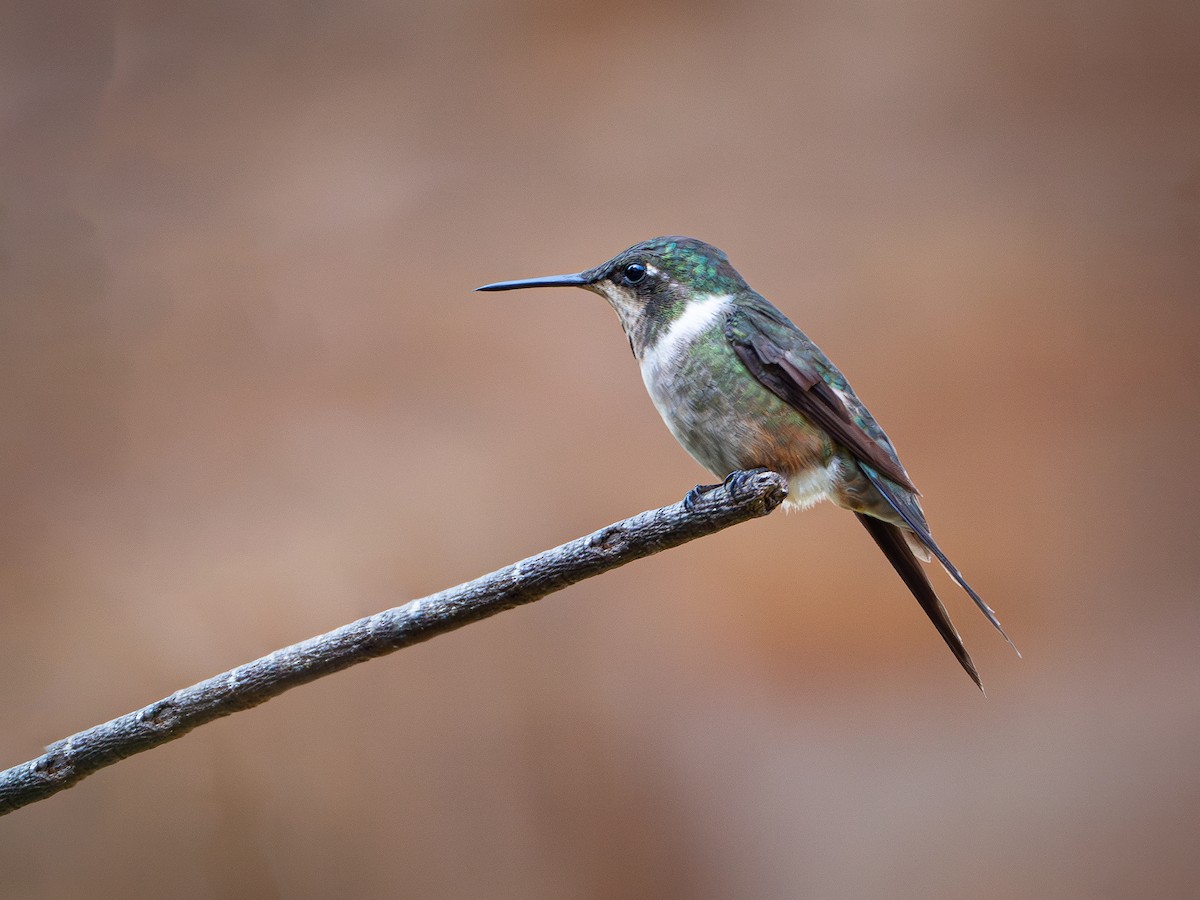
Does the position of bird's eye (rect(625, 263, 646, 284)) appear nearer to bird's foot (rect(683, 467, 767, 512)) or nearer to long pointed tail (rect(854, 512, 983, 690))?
bird's foot (rect(683, 467, 767, 512))

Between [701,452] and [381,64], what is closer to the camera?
[701,452]

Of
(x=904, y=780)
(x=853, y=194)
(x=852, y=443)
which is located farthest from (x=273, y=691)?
(x=853, y=194)

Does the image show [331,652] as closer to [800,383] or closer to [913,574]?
[800,383]

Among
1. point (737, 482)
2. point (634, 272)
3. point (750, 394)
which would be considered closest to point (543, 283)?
point (634, 272)

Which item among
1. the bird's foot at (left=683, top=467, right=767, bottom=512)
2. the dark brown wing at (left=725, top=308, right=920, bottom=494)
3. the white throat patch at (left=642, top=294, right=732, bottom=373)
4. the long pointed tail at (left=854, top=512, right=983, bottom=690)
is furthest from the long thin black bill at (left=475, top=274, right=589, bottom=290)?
the long pointed tail at (left=854, top=512, right=983, bottom=690)

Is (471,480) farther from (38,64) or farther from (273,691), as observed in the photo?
(273,691)
